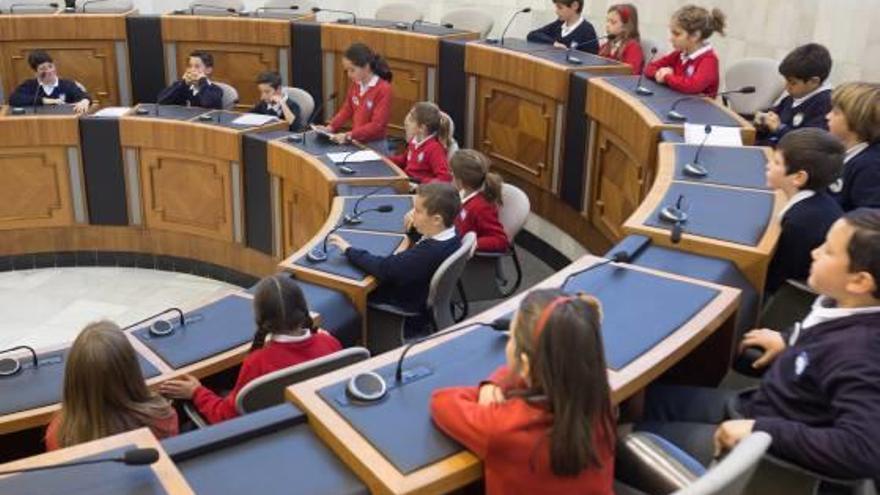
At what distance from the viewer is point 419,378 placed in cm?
202

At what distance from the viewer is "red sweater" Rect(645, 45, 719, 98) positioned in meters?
4.70

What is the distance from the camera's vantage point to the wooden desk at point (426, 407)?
1.68m

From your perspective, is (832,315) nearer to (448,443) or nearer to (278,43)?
(448,443)

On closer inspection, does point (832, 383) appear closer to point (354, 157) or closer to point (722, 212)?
point (722, 212)

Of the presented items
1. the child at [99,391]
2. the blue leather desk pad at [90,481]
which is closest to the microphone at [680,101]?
the child at [99,391]

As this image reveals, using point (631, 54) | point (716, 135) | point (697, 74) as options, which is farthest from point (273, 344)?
point (631, 54)

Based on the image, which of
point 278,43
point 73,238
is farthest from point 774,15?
point 73,238

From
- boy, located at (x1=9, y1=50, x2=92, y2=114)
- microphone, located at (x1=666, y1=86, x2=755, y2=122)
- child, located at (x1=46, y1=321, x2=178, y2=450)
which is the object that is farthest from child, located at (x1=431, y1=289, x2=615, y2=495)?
boy, located at (x1=9, y1=50, x2=92, y2=114)

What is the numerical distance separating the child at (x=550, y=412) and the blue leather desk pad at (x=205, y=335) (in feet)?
4.53

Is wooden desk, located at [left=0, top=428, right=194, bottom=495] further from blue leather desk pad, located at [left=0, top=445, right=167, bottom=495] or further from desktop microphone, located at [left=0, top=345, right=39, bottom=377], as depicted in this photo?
desktop microphone, located at [left=0, top=345, right=39, bottom=377]

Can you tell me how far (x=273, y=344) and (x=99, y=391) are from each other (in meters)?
0.55

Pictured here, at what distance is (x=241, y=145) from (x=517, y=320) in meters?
3.82

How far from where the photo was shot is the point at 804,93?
4.09m

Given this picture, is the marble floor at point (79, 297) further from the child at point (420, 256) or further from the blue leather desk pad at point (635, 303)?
the blue leather desk pad at point (635, 303)
